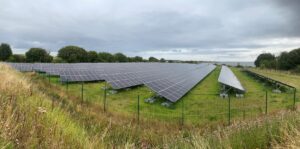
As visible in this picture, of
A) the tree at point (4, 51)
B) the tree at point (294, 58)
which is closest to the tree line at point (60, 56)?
the tree at point (4, 51)

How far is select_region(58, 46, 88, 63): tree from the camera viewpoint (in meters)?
73.4

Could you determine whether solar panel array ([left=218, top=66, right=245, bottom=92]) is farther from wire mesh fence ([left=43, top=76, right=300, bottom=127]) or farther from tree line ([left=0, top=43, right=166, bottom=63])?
tree line ([left=0, top=43, right=166, bottom=63])

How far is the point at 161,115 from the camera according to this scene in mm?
14508

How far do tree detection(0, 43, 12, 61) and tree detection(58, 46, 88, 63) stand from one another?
43.3ft

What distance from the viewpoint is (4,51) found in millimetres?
65125

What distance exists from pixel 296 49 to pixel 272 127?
9969cm

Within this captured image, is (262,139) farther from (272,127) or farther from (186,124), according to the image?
(186,124)

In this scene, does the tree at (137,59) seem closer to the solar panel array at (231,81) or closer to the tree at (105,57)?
the tree at (105,57)

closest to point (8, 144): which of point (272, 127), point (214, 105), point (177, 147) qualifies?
point (177, 147)

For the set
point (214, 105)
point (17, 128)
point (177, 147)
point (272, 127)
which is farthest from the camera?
point (214, 105)

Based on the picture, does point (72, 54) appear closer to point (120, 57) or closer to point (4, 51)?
point (4, 51)

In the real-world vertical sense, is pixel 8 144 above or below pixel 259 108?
above

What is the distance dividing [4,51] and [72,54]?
16.4 m

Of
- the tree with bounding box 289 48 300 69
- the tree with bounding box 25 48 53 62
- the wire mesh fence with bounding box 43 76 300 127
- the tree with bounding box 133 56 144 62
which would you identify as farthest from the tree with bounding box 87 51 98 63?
the tree with bounding box 289 48 300 69
